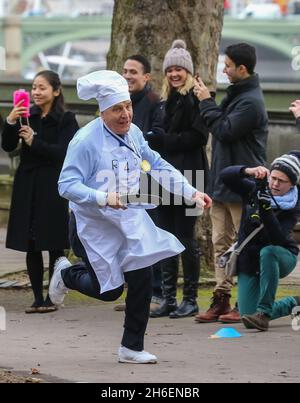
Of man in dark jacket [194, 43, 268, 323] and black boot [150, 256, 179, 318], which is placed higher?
man in dark jacket [194, 43, 268, 323]

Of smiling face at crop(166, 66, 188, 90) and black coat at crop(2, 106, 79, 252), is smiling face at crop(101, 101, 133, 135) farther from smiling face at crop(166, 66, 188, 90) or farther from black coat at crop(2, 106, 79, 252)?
black coat at crop(2, 106, 79, 252)

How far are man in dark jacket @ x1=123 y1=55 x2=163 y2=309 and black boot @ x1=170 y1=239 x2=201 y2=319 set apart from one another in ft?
0.88

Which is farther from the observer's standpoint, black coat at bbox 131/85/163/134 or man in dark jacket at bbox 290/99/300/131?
black coat at bbox 131/85/163/134

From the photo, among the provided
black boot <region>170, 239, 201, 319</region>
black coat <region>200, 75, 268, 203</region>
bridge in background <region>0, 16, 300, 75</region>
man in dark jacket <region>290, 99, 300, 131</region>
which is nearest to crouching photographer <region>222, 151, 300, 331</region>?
man in dark jacket <region>290, 99, 300, 131</region>

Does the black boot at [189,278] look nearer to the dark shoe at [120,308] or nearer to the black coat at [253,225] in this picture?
the dark shoe at [120,308]

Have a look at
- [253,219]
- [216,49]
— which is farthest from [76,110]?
[253,219]

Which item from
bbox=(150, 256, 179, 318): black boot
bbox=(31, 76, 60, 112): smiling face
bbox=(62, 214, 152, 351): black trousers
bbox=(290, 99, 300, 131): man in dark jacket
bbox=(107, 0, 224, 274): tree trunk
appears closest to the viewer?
bbox=(62, 214, 152, 351): black trousers

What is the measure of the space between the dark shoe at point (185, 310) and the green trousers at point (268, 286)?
636 millimetres

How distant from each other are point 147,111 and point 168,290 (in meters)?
1.35

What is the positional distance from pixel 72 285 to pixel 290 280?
3940 mm

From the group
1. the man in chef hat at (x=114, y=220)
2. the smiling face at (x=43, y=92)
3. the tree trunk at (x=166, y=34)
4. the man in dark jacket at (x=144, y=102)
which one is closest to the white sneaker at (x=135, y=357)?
the man in chef hat at (x=114, y=220)

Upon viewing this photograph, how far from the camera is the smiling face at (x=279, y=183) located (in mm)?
10180

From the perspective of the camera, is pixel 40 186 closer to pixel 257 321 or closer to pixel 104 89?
pixel 257 321

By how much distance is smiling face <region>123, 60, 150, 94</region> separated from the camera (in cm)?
1127
